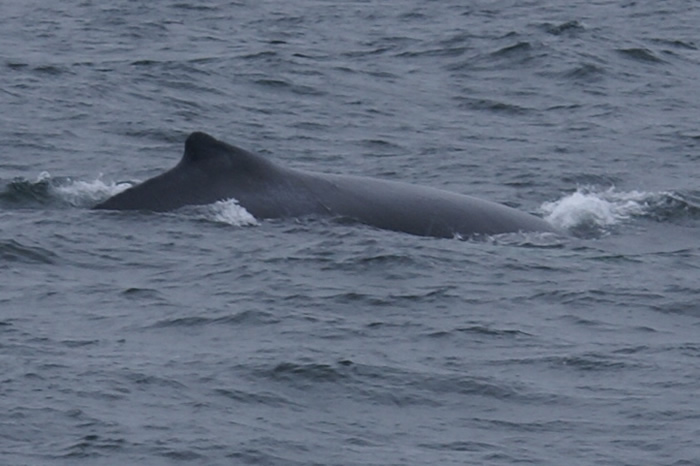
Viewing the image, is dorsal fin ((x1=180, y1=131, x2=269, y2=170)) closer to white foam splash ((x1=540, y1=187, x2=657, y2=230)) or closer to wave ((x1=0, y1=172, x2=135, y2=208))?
wave ((x1=0, y1=172, x2=135, y2=208))

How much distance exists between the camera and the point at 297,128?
24.8 metres

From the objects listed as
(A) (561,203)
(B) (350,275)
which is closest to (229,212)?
(B) (350,275)

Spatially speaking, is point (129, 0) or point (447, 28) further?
point (129, 0)

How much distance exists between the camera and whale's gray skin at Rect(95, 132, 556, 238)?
1762 cm

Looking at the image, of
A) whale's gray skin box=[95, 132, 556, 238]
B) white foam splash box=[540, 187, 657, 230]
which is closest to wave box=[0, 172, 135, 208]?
whale's gray skin box=[95, 132, 556, 238]

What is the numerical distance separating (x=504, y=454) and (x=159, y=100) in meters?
14.5

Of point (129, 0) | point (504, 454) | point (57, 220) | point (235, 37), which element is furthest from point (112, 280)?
point (129, 0)

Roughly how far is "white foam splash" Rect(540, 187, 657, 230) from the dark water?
0.16ft

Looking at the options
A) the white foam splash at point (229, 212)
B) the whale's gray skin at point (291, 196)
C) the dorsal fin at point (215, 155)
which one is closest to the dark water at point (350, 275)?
Answer: the white foam splash at point (229, 212)

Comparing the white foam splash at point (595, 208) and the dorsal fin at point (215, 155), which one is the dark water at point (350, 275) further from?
the dorsal fin at point (215, 155)

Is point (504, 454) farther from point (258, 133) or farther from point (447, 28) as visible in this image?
point (447, 28)

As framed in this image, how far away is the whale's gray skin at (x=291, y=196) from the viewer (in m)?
17.6

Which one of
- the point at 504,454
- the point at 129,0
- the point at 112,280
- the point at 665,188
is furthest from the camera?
the point at 129,0

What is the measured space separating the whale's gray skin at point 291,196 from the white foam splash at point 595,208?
1321 mm
